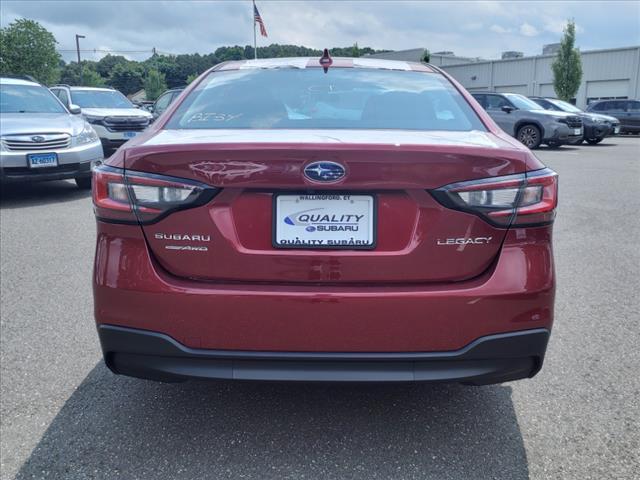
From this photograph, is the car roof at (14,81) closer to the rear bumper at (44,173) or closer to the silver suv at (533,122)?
the rear bumper at (44,173)

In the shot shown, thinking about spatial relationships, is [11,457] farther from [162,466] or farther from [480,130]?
[480,130]

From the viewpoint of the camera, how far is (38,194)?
8.52m

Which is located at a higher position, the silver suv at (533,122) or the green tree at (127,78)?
the green tree at (127,78)

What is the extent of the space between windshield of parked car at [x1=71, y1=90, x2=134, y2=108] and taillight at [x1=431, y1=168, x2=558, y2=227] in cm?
1334

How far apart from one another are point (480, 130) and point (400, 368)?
3.48 feet

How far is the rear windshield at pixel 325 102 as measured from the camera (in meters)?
2.46

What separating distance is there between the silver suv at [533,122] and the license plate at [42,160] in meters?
12.2

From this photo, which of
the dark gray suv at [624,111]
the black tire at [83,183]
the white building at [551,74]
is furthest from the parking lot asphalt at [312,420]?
the white building at [551,74]

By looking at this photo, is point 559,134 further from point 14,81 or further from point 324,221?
point 324,221

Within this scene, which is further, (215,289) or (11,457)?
(11,457)

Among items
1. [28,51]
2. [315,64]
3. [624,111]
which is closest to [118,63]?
[28,51]

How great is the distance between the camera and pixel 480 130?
241cm

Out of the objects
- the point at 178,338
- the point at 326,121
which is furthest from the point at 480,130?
the point at 178,338

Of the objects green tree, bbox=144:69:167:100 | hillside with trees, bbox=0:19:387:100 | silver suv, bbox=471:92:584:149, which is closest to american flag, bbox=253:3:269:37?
hillside with trees, bbox=0:19:387:100
